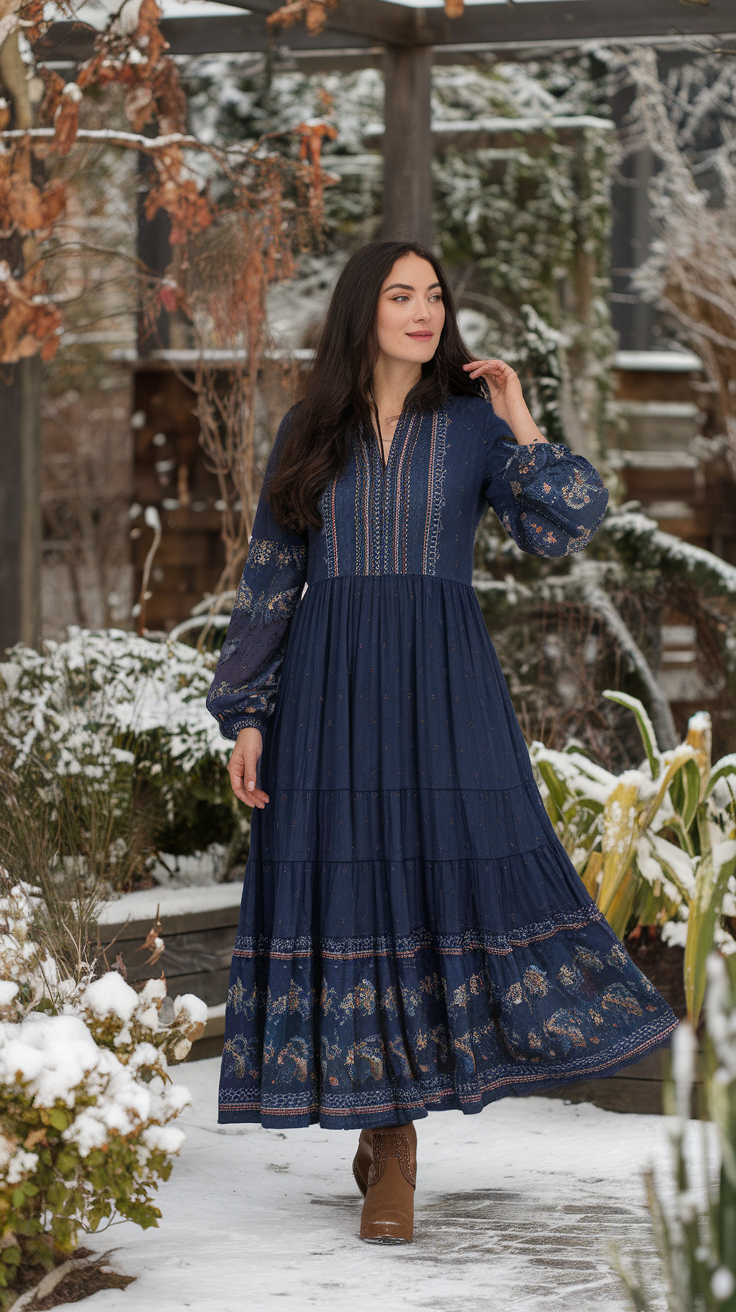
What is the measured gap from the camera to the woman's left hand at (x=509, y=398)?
8.31ft

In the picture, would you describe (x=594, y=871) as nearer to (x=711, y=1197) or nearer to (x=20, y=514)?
(x=711, y=1197)

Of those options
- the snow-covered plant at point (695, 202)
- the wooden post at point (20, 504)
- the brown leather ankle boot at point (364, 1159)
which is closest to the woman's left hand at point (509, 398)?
the brown leather ankle boot at point (364, 1159)

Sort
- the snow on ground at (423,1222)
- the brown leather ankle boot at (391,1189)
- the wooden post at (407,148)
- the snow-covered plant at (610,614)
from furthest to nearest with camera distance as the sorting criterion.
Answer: the snow-covered plant at (610,614)
the wooden post at (407,148)
the brown leather ankle boot at (391,1189)
the snow on ground at (423,1222)

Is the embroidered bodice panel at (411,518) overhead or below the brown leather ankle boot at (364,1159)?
overhead

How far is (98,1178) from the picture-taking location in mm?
1909

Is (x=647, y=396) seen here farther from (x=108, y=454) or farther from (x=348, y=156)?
(x=108, y=454)

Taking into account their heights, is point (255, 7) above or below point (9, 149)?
above

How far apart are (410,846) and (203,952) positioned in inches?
49.9

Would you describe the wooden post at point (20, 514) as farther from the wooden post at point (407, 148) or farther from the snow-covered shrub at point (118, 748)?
the wooden post at point (407, 148)

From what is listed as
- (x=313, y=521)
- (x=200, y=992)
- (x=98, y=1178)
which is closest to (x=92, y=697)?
(x=200, y=992)

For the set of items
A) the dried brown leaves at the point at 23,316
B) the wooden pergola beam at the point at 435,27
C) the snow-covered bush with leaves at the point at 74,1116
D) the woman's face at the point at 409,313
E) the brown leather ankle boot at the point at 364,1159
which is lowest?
the brown leather ankle boot at the point at 364,1159

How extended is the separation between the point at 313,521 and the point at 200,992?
143cm

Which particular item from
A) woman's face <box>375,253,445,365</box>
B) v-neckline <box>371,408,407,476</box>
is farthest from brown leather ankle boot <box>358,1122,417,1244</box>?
woman's face <box>375,253,445,365</box>

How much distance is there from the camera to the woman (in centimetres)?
240
